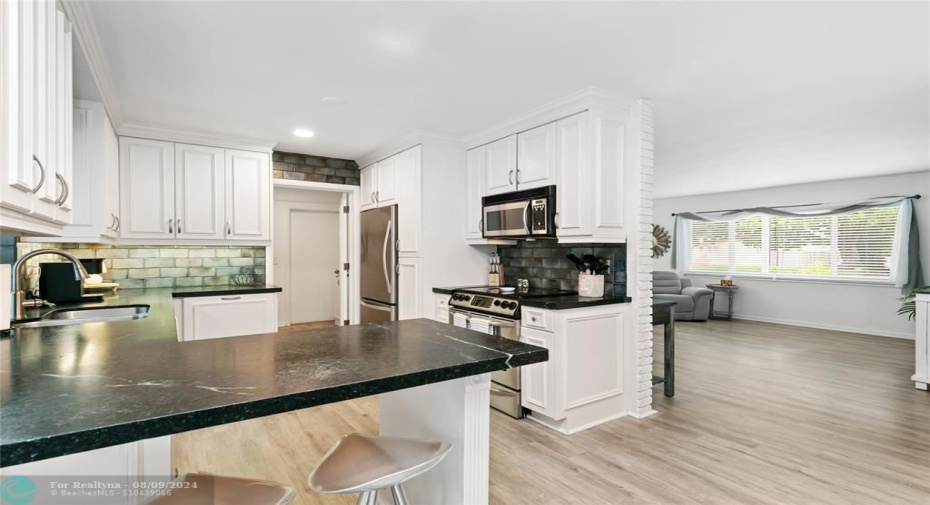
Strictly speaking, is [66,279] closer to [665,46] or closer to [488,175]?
[488,175]

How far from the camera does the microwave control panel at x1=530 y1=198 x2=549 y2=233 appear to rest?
128 inches

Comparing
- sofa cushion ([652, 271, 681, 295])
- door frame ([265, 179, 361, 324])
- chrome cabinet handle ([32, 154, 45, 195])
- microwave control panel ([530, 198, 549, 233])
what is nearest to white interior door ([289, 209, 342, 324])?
door frame ([265, 179, 361, 324])

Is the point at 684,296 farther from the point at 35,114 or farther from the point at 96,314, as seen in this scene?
the point at 35,114

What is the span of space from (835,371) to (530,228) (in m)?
3.59

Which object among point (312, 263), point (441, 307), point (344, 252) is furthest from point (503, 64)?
point (312, 263)

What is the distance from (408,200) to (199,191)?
1.81 metres

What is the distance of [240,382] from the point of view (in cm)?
104

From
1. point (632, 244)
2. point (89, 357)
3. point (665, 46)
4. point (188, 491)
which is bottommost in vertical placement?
point (188, 491)

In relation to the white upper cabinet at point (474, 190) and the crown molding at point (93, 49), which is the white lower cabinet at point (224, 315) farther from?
the white upper cabinet at point (474, 190)

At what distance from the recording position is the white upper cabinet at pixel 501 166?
357cm

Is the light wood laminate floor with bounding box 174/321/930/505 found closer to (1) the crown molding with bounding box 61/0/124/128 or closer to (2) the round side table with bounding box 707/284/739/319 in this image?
(1) the crown molding with bounding box 61/0/124/128

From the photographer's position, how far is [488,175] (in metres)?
3.86

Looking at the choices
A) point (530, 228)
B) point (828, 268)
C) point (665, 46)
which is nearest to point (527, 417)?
point (530, 228)

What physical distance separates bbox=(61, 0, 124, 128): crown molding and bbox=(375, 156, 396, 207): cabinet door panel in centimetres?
212
